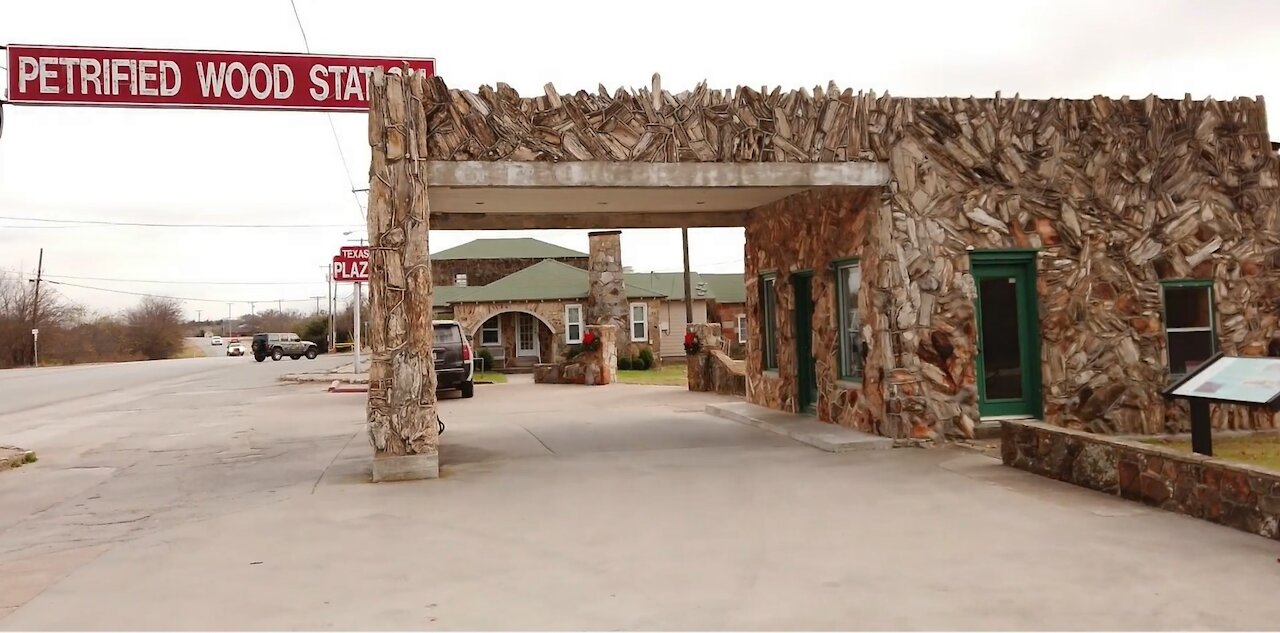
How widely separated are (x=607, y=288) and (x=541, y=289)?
2.98 metres

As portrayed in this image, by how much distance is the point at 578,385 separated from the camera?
25.5 metres

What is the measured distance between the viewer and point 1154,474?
7434mm

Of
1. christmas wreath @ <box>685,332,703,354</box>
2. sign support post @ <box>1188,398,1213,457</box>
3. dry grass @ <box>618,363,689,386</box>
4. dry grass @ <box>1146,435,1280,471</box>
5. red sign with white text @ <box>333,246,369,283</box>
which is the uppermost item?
red sign with white text @ <box>333,246,369,283</box>

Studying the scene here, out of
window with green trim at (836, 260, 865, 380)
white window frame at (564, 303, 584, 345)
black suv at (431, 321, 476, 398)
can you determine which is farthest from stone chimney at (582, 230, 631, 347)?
window with green trim at (836, 260, 865, 380)

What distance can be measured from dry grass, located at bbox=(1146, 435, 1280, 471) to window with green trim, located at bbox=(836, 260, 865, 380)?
353cm

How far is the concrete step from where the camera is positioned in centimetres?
1090

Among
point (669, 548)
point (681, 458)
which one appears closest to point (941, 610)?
point (669, 548)

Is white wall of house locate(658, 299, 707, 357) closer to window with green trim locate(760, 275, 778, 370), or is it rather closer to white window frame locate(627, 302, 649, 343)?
white window frame locate(627, 302, 649, 343)

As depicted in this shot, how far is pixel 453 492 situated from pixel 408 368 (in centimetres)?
148

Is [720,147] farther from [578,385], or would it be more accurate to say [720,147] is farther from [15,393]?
[15,393]

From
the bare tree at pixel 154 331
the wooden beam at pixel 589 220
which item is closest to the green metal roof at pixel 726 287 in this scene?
the wooden beam at pixel 589 220

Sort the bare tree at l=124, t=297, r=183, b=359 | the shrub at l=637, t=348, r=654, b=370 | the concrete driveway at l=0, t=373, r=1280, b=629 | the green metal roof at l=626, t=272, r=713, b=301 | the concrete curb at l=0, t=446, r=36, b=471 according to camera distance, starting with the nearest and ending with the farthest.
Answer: the concrete driveway at l=0, t=373, r=1280, b=629
the concrete curb at l=0, t=446, r=36, b=471
the shrub at l=637, t=348, r=654, b=370
the green metal roof at l=626, t=272, r=713, b=301
the bare tree at l=124, t=297, r=183, b=359

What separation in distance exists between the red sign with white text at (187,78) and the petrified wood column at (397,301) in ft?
11.5

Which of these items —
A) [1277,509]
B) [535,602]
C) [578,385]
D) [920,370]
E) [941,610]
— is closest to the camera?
[941,610]
